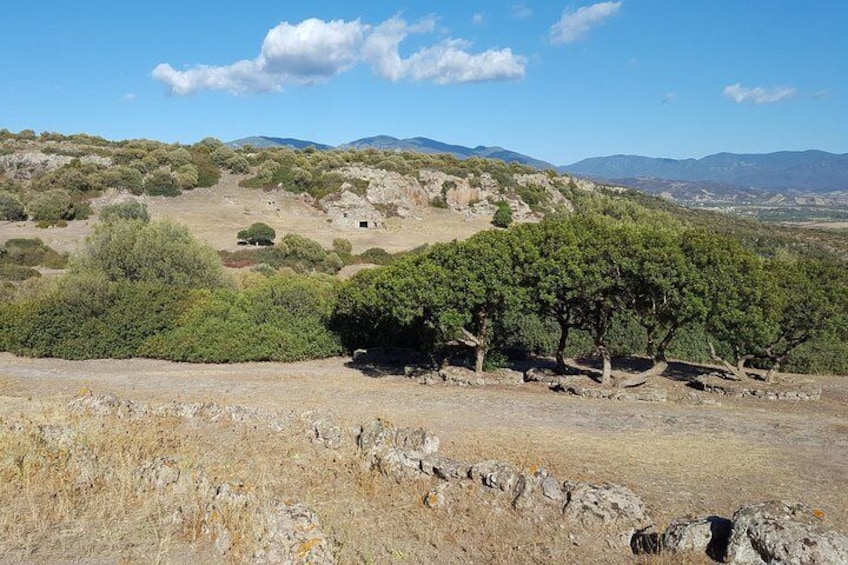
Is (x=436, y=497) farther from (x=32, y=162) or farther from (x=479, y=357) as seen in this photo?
(x=32, y=162)

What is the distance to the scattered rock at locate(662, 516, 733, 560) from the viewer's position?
23.6 feet

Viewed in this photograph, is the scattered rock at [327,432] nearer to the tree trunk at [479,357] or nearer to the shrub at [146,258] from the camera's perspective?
the tree trunk at [479,357]

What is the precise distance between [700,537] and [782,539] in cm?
96

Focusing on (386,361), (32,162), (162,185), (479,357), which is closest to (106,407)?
(386,361)

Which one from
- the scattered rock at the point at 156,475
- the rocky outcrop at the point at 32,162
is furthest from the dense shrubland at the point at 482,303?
the rocky outcrop at the point at 32,162

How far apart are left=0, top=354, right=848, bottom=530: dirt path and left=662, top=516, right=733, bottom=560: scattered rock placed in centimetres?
77

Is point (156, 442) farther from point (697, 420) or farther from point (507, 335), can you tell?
point (507, 335)

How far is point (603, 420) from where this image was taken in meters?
13.0

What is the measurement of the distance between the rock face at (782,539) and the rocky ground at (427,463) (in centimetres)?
20

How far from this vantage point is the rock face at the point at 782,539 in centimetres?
635

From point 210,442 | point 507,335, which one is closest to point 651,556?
point 210,442

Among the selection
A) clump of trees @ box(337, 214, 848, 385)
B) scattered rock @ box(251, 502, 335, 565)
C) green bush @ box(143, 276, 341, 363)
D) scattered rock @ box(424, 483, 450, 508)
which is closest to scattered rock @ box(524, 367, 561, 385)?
clump of trees @ box(337, 214, 848, 385)

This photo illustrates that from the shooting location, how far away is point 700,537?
722 cm

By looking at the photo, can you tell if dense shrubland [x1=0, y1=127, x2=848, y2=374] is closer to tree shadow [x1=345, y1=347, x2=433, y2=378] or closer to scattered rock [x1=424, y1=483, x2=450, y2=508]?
tree shadow [x1=345, y1=347, x2=433, y2=378]
